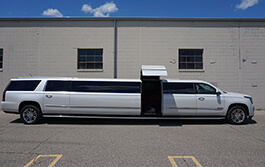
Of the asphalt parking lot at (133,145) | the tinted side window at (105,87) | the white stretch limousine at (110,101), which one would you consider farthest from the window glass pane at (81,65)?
the asphalt parking lot at (133,145)

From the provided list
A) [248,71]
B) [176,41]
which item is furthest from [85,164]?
[248,71]

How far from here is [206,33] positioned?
34.7 feet

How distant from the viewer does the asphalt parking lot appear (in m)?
→ 3.55

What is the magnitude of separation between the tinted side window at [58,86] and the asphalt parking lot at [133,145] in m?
1.44

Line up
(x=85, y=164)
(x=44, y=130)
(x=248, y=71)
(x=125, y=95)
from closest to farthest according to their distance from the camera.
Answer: (x=85, y=164) < (x=44, y=130) < (x=125, y=95) < (x=248, y=71)

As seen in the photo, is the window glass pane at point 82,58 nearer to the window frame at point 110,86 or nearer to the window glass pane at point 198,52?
the window frame at point 110,86

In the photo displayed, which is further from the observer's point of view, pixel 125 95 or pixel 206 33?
pixel 206 33

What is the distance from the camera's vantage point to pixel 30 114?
6922 millimetres

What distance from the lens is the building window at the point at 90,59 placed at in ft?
35.0

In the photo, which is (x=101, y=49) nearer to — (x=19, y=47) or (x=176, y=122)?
(x=19, y=47)

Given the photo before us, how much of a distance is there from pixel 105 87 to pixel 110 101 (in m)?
0.62

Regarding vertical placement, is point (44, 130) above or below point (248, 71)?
below

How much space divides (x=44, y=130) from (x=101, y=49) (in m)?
6.16

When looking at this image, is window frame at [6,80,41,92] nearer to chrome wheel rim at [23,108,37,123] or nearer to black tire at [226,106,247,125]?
chrome wheel rim at [23,108,37,123]
